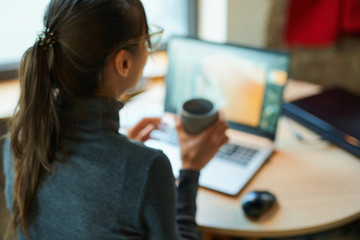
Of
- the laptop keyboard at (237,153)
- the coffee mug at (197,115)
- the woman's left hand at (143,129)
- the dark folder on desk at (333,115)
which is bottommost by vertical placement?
the laptop keyboard at (237,153)

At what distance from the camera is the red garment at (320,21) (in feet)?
5.78

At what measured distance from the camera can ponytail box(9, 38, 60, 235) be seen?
2.22 ft

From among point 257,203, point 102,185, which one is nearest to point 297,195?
point 257,203

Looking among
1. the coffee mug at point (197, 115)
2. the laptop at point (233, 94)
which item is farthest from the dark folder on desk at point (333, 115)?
the coffee mug at point (197, 115)

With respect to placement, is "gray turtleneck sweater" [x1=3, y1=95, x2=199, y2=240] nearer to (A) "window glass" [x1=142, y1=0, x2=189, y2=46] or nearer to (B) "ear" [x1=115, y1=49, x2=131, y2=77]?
(B) "ear" [x1=115, y1=49, x2=131, y2=77]

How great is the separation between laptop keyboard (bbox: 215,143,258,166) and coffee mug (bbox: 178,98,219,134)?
24 cm

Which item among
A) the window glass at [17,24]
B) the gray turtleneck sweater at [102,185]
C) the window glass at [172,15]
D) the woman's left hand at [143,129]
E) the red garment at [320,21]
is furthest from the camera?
the window glass at [172,15]

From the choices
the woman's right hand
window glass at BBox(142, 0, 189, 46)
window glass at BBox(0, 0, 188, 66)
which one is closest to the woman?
the woman's right hand

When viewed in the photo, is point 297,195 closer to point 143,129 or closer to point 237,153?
point 237,153

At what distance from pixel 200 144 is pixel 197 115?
0.23ft

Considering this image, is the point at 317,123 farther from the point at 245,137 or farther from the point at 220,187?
the point at 220,187

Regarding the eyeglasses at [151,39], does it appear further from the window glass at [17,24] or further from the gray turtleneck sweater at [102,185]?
the window glass at [17,24]

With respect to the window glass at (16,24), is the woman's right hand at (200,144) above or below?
below

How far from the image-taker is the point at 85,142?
0.69 meters
